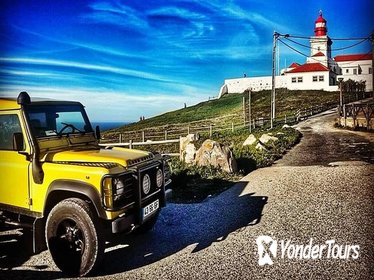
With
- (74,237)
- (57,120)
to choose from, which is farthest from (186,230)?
(57,120)

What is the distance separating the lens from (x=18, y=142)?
4027 millimetres

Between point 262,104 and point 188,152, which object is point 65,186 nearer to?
point 188,152

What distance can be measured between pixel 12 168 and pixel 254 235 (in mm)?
3431

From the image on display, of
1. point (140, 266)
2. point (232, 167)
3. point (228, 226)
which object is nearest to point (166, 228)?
point (228, 226)

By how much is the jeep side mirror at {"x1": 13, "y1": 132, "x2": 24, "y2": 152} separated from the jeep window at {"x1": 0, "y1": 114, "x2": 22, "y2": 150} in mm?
406

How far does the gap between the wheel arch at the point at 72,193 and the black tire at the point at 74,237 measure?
0.36 ft

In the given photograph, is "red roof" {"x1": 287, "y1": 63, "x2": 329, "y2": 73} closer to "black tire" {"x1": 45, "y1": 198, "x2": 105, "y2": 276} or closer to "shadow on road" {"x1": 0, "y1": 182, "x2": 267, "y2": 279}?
"shadow on road" {"x1": 0, "y1": 182, "x2": 267, "y2": 279}

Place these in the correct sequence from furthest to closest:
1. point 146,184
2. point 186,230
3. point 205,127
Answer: point 205,127 < point 186,230 < point 146,184

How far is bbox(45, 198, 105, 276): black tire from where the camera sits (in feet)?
12.9

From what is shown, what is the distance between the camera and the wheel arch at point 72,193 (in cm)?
382

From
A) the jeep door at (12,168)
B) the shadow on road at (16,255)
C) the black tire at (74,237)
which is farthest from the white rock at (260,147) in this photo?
the jeep door at (12,168)

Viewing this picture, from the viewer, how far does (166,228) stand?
574cm

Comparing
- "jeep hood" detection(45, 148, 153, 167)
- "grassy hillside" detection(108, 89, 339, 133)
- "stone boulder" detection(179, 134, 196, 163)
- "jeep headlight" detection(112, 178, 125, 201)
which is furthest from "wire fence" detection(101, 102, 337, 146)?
"jeep headlight" detection(112, 178, 125, 201)

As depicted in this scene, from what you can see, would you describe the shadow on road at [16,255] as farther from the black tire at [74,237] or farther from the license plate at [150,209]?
the license plate at [150,209]
